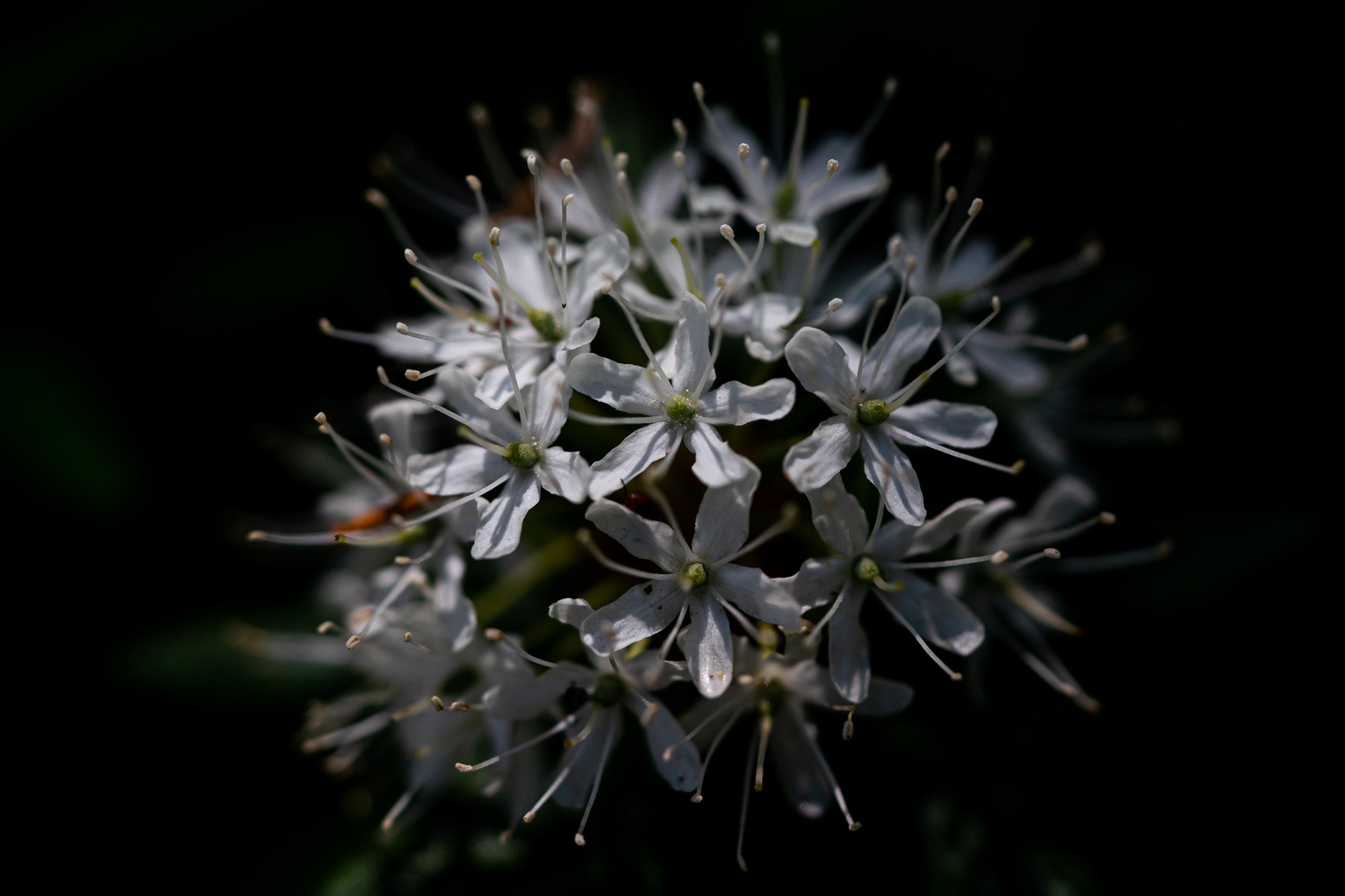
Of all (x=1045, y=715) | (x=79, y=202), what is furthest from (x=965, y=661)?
(x=79, y=202)

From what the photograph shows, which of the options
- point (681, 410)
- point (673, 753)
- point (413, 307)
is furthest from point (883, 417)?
point (413, 307)

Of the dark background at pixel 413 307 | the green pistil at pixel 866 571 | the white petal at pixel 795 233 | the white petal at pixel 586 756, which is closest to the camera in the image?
the green pistil at pixel 866 571

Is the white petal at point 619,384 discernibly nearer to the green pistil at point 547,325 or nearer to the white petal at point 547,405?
the white petal at point 547,405

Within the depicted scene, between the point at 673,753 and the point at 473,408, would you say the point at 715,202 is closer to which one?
the point at 473,408

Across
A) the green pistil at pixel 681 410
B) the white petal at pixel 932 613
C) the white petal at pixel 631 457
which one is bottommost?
the white petal at pixel 932 613

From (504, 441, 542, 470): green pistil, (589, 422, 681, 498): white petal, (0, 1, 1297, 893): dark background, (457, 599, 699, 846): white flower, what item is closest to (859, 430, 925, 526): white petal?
(589, 422, 681, 498): white petal

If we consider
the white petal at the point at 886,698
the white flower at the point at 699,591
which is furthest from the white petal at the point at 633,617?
the white petal at the point at 886,698

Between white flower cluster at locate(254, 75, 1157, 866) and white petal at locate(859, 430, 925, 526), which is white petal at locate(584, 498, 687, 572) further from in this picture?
white petal at locate(859, 430, 925, 526)
